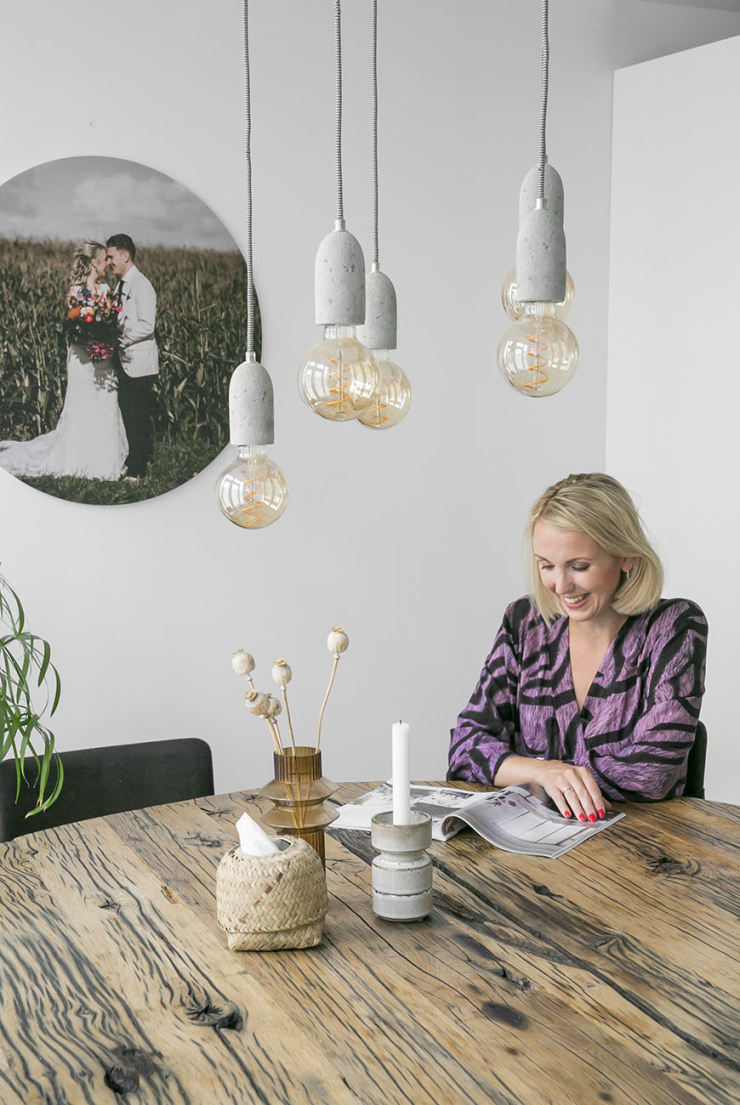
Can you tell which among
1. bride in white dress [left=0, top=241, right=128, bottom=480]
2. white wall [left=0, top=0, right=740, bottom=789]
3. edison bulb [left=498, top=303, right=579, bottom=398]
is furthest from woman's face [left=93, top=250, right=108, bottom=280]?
edison bulb [left=498, top=303, right=579, bottom=398]

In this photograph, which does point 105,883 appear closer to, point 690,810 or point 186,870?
point 186,870

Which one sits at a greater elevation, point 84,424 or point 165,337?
point 165,337

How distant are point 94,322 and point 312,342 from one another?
673mm

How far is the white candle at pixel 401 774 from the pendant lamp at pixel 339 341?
50cm

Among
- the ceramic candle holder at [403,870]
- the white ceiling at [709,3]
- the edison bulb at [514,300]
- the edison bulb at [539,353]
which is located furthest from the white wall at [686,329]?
the ceramic candle holder at [403,870]

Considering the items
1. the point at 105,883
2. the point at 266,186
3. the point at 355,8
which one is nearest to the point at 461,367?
the point at 266,186

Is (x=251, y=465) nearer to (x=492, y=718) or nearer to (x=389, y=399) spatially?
(x=389, y=399)

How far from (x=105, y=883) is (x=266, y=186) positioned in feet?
7.76

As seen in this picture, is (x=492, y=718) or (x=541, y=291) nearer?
(x=541, y=291)

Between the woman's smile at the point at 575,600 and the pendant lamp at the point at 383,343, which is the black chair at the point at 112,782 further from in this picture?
the pendant lamp at the point at 383,343

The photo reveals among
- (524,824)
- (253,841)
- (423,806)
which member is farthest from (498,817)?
(253,841)

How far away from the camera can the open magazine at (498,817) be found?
1.98 metres

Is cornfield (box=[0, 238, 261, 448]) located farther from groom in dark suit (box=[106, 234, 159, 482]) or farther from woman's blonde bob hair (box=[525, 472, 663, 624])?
woman's blonde bob hair (box=[525, 472, 663, 624])

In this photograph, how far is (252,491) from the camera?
A: 182 centimetres
